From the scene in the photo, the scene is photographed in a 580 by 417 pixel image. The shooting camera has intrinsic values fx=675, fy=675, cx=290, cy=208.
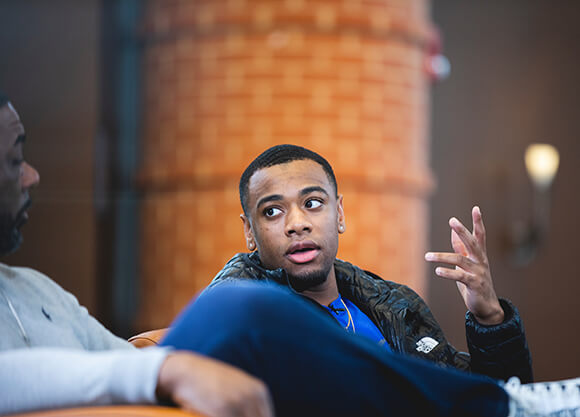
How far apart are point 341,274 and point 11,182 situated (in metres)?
0.71

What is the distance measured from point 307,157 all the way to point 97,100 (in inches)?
82.6

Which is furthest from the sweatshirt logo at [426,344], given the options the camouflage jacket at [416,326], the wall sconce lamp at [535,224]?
the wall sconce lamp at [535,224]

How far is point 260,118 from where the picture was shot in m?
2.96

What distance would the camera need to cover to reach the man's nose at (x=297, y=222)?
1.31 m

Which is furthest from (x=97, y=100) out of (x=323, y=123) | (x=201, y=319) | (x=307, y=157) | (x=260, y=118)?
(x=201, y=319)

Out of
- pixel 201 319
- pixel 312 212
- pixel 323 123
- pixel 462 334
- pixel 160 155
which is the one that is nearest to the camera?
pixel 201 319

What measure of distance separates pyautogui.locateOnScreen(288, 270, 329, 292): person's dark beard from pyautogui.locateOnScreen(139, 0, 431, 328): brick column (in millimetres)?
1595

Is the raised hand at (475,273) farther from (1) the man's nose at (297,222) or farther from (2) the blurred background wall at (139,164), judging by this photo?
(2) the blurred background wall at (139,164)

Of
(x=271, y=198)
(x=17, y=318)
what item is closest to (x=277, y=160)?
(x=271, y=198)

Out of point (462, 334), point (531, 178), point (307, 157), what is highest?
point (307, 157)

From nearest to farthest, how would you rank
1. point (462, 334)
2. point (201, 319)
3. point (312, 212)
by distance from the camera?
point (201, 319) < point (312, 212) < point (462, 334)

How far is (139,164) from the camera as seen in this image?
3299 millimetres

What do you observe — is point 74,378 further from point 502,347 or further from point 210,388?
point 502,347

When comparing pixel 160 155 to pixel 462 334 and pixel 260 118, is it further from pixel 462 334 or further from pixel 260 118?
pixel 462 334
